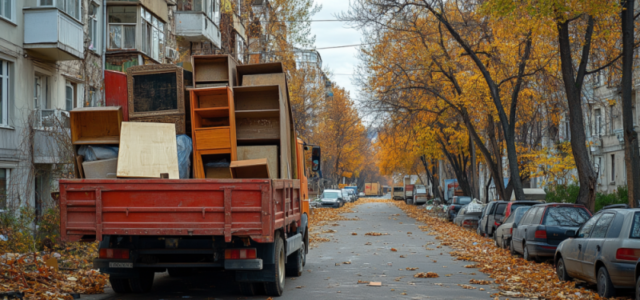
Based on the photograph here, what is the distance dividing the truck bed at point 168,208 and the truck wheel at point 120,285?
59.9 inches

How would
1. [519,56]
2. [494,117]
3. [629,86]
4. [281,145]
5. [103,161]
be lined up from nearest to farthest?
[103,161] → [281,145] → [629,86] → [519,56] → [494,117]

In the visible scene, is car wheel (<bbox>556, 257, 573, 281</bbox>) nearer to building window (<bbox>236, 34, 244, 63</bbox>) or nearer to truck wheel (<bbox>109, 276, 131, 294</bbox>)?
truck wheel (<bbox>109, 276, 131, 294</bbox>)

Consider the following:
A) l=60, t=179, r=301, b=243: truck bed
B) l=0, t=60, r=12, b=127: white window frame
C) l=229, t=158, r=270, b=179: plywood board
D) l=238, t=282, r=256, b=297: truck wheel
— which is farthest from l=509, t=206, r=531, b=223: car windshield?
l=0, t=60, r=12, b=127: white window frame

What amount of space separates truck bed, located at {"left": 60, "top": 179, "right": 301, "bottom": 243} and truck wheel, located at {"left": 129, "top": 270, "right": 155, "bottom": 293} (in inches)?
64.7

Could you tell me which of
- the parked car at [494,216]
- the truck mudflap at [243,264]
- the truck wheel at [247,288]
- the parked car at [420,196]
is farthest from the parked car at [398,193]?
the truck mudflap at [243,264]

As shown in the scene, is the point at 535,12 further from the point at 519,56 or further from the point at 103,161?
the point at 103,161

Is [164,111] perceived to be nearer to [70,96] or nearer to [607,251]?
[607,251]

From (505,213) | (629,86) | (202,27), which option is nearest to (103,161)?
(629,86)

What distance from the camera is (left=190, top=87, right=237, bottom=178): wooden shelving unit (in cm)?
1015

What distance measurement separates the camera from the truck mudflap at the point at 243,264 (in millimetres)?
9164

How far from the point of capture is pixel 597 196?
30188 millimetres

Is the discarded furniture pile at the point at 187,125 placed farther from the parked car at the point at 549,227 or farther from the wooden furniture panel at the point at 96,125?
the parked car at the point at 549,227

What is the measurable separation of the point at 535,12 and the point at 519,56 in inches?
381

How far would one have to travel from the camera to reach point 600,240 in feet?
33.3
